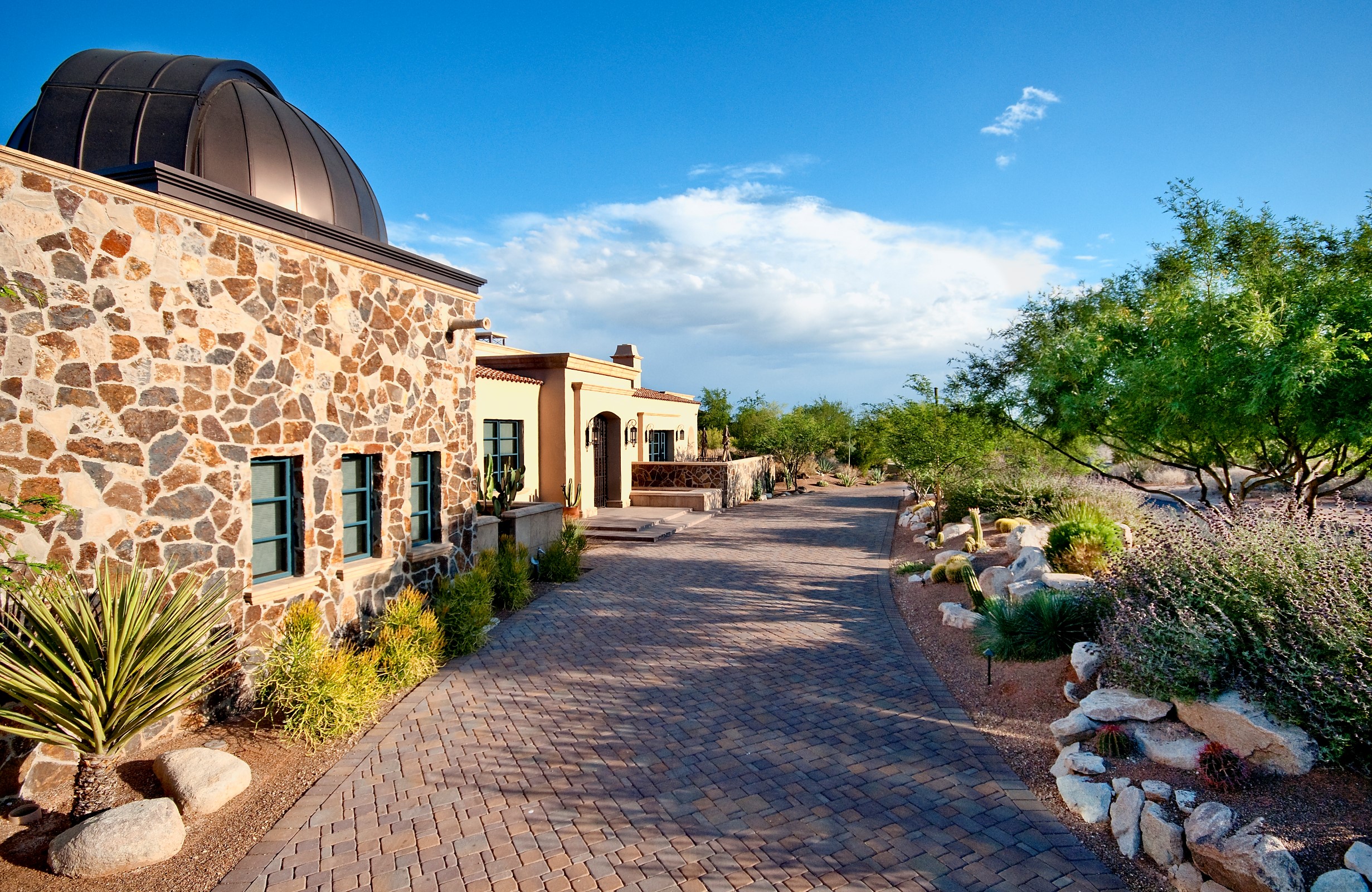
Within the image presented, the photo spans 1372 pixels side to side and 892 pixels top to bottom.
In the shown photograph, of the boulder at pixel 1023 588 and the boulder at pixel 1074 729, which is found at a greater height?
the boulder at pixel 1023 588

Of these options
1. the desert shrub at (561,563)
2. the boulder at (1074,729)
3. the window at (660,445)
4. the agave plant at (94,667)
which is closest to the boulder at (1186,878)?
the boulder at (1074,729)

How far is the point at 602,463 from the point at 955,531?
10606mm

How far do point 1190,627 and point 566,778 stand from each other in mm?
5091

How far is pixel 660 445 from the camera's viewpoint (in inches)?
1024

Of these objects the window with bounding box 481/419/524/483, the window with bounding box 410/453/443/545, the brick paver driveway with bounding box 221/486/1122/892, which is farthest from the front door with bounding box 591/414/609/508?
the brick paver driveway with bounding box 221/486/1122/892

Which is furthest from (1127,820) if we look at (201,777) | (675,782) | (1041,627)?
(201,777)

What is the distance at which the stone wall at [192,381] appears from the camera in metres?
5.55

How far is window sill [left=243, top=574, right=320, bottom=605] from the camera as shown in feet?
23.4

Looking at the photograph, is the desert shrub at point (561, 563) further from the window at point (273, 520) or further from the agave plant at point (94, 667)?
the agave plant at point (94, 667)

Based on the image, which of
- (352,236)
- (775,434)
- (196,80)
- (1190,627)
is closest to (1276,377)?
(1190,627)

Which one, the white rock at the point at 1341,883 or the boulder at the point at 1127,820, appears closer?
Result: the white rock at the point at 1341,883

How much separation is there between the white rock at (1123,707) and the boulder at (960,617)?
3185mm

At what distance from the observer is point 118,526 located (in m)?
6.07

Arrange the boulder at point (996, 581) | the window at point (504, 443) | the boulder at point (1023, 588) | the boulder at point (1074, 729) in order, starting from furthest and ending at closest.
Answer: the window at point (504, 443), the boulder at point (996, 581), the boulder at point (1023, 588), the boulder at point (1074, 729)
